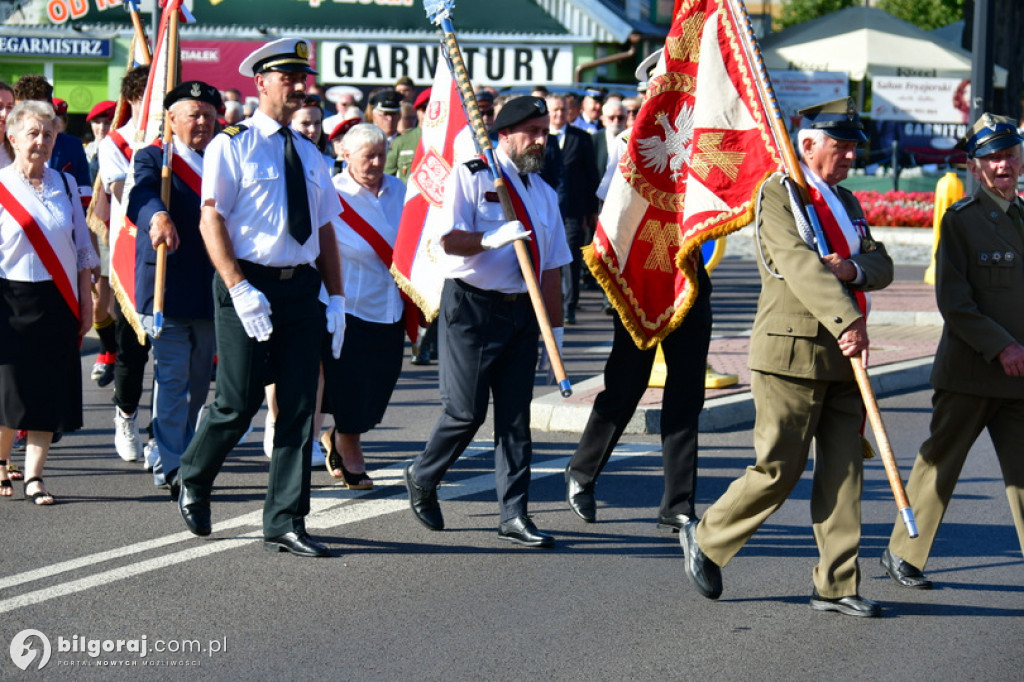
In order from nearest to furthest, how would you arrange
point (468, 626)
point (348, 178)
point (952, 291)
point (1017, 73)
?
point (468, 626)
point (952, 291)
point (348, 178)
point (1017, 73)

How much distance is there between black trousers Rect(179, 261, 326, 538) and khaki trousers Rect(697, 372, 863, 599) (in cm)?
187

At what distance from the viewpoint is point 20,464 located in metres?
8.52

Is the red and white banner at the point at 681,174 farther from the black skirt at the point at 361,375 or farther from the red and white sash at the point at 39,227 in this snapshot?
the red and white sash at the point at 39,227

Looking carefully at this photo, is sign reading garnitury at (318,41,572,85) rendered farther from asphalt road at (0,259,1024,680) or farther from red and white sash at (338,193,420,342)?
asphalt road at (0,259,1024,680)

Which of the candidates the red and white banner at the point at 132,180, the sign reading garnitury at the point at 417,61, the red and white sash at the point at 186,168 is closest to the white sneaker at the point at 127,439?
the red and white banner at the point at 132,180

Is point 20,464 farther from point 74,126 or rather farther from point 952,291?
point 74,126

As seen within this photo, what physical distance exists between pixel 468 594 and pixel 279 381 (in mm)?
1301

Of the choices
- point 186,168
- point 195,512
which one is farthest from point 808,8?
point 195,512

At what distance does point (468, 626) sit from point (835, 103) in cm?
244

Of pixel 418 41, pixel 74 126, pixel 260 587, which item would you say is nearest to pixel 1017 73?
pixel 418 41

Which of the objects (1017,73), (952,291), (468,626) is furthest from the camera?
(1017,73)

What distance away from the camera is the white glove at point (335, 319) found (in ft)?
22.6

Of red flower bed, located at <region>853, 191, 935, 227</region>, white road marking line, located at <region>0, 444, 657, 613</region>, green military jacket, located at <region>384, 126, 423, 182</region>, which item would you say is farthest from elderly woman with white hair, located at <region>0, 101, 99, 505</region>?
red flower bed, located at <region>853, 191, 935, 227</region>

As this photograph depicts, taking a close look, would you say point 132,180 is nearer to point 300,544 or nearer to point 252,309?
point 252,309
